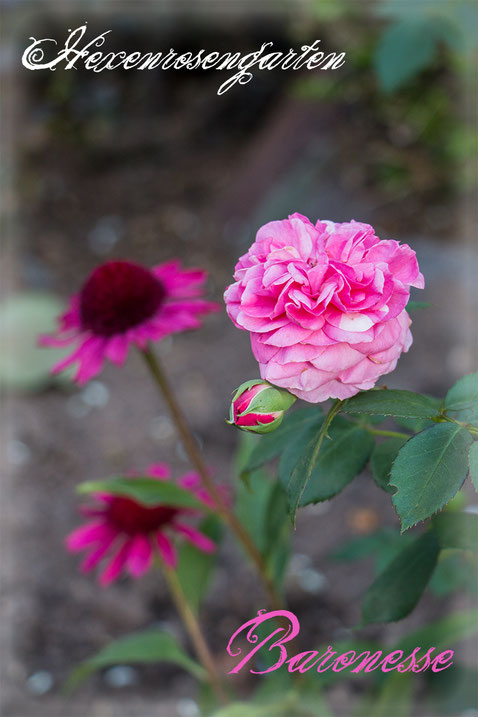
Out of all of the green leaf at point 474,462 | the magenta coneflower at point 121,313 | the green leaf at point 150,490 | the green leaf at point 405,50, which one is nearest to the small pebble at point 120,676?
the green leaf at point 150,490

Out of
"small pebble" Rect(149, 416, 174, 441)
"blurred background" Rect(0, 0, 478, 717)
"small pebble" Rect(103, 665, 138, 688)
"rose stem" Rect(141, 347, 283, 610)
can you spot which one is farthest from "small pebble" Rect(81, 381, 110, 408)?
"rose stem" Rect(141, 347, 283, 610)

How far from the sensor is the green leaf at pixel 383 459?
0.40 metres

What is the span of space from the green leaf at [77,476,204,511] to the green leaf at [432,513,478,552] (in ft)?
0.80

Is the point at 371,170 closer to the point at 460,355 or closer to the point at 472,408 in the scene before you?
the point at 460,355

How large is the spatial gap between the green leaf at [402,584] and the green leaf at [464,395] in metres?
0.14

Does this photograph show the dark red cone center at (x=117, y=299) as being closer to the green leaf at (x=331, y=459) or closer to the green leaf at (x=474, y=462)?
the green leaf at (x=331, y=459)

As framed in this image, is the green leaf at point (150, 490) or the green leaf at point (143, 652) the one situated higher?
the green leaf at point (150, 490)

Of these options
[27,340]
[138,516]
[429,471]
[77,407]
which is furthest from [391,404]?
[27,340]

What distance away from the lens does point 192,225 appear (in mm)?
2227

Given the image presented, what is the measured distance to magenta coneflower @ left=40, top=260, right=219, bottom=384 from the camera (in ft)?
1.89

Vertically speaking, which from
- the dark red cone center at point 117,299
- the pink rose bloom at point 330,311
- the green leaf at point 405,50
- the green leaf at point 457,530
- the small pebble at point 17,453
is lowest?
the green leaf at point 457,530

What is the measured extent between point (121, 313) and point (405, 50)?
2.35 feet

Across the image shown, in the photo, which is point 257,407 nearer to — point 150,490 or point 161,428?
point 150,490

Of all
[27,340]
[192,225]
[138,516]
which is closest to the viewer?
[138,516]
